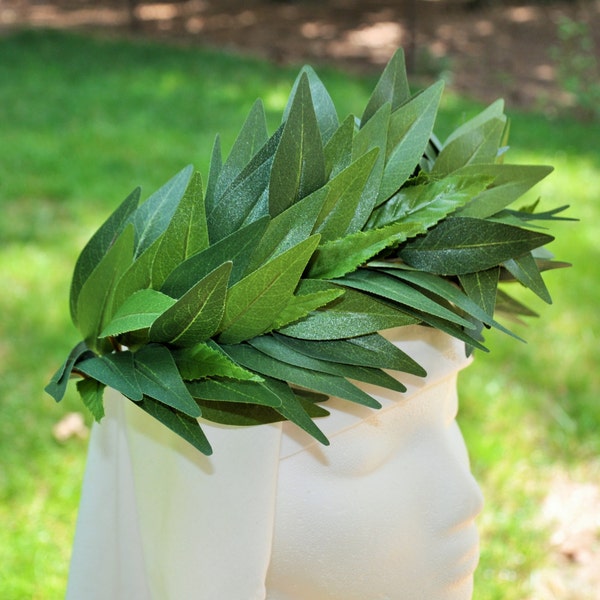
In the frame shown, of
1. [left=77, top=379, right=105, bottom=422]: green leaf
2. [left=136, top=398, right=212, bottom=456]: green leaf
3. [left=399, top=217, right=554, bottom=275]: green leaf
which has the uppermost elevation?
[left=399, top=217, right=554, bottom=275]: green leaf

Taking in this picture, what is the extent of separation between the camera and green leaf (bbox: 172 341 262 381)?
1.04 meters

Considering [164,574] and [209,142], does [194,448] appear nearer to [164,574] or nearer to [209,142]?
[164,574]

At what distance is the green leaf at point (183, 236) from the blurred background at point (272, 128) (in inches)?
58.0

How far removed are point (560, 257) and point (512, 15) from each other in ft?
19.4

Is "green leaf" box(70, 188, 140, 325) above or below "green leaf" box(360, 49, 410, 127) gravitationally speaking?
below

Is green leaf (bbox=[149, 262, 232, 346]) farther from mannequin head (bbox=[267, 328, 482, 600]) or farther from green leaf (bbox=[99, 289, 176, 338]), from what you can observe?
mannequin head (bbox=[267, 328, 482, 600])

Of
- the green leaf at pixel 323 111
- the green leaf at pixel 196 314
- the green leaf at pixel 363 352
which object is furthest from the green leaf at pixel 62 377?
the green leaf at pixel 323 111

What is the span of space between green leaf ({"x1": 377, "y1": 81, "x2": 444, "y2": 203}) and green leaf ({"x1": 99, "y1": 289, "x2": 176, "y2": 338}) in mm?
324

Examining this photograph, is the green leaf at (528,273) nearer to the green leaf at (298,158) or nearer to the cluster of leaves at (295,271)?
the cluster of leaves at (295,271)

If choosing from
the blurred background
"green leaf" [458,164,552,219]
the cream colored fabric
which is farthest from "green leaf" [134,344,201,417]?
the blurred background

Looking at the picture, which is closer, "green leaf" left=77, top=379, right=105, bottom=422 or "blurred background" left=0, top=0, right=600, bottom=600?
"green leaf" left=77, top=379, right=105, bottom=422

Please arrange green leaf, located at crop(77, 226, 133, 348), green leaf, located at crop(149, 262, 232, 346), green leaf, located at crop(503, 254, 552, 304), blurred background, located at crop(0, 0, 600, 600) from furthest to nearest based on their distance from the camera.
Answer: blurred background, located at crop(0, 0, 600, 600)
green leaf, located at crop(503, 254, 552, 304)
green leaf, located at crop(77, 226, 133, 348)
green leaf, located at crop(149, 262, 232, 346)

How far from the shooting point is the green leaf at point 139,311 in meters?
1.06

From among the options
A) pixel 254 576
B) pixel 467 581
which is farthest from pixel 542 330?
pixel 254 576
